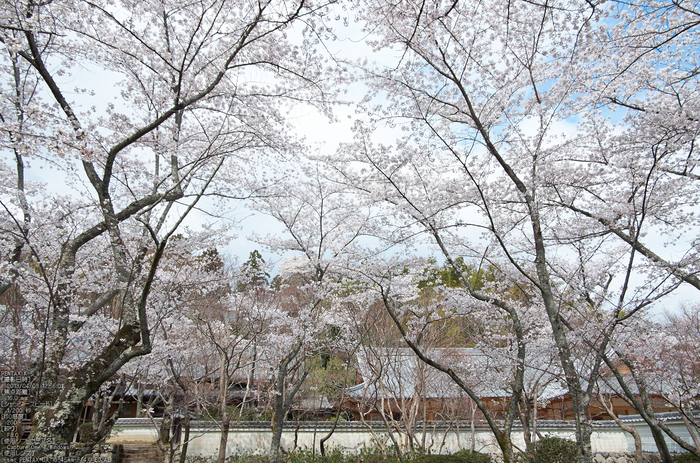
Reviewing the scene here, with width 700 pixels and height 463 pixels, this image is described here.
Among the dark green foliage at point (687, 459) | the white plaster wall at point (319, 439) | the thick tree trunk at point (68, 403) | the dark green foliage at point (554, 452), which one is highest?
the thick tree trunk at point (68, 403)

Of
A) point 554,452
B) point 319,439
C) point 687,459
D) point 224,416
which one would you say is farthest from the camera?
point 319,439

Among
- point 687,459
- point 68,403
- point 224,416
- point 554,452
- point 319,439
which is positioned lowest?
point 319,439

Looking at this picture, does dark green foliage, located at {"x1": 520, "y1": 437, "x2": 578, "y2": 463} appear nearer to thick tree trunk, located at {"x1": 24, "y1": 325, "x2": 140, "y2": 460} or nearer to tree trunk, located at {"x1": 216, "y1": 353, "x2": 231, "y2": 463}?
tree trunk, located at {"x1": 216, "y1": 353, "x2": 231, "y2": 463}

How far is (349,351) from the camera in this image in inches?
432

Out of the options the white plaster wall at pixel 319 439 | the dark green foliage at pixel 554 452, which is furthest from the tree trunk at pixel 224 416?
the dark green foliage at pixel 554 452

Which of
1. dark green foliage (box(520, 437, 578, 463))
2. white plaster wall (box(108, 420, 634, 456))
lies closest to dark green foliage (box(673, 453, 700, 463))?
dark green foliage (box(520, 437, 578, 463))

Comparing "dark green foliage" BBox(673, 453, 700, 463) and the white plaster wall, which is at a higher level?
"dark green foliage" BBox(673, 453, 700, 463)

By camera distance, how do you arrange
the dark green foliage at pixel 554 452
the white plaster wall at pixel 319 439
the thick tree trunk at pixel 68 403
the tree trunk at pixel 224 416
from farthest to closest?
1. the white plaster wall at pixel 319 439
2. the tree trunk at pixel 224 416
3. the dark green foliage at pixel 554 452
4. the thick tree trunk at pixel 68 403

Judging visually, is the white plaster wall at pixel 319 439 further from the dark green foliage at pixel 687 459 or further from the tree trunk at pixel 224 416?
the dark green foliage at pixel 687 459

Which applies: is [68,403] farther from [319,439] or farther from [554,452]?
[319,439]

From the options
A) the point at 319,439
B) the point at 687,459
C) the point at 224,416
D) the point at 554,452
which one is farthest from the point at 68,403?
the point at 319,439

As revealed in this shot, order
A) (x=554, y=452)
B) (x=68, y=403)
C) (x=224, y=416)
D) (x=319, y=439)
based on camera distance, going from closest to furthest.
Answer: (x=68, y=403), (x=554, y=452), (x=224, y=416), (x=319, y=439)

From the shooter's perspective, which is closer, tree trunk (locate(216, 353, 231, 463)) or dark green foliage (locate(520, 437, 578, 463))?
dark green foliage (locate(520, 437, 578, 463))

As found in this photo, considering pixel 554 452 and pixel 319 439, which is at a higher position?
pixel 554 452
